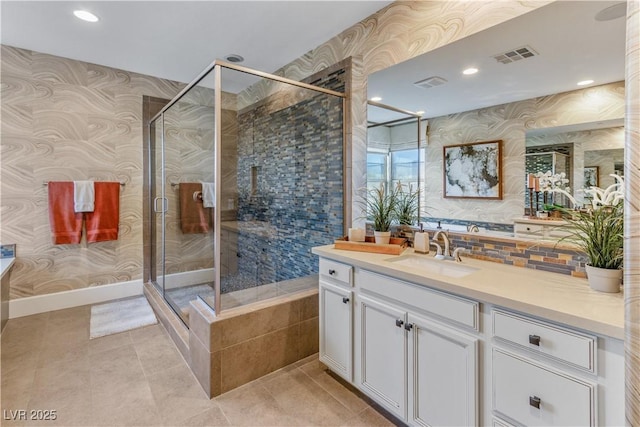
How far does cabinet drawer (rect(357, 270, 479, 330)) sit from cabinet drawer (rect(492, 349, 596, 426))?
16 cm

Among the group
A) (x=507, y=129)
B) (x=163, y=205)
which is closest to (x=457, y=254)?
(x=507, y=129)

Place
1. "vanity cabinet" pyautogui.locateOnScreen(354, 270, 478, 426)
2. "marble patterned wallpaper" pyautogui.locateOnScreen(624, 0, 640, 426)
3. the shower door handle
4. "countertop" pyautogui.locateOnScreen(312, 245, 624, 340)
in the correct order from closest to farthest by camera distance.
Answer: "marble patterned wallpaper" pyautogui.locateOnScreen(624, 0, 640, 426)
"countertop" pyautogui.locateOnScreen(312, 245, 624, 340)
"vanity cabinet" pyautogui.locateOnScreen(354, 270, 478, 426)
the shower door handle

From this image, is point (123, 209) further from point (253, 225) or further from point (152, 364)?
point (152, 364)

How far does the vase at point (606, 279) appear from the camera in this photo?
1170 mm

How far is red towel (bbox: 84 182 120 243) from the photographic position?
10.8 feet

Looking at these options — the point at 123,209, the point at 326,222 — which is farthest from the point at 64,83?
the point at 326,222

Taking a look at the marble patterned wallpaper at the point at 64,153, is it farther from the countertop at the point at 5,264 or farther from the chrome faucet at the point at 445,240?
the chrome faucet at the point at 445,240

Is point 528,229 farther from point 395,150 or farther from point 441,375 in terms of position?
point 395,150

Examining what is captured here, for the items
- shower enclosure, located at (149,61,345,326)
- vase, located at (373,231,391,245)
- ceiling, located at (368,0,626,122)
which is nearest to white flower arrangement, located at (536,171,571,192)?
ceiling, located at (368,0,626,122)

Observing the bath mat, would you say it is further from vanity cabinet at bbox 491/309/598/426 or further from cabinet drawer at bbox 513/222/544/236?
cabinet drawer at bbox 513/222/544/236

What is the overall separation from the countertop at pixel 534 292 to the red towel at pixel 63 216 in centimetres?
309

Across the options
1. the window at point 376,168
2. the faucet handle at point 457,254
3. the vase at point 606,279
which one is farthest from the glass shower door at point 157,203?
the vase at point 606,279

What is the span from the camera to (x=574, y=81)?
1.44 meters

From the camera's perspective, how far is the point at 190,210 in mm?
3312
